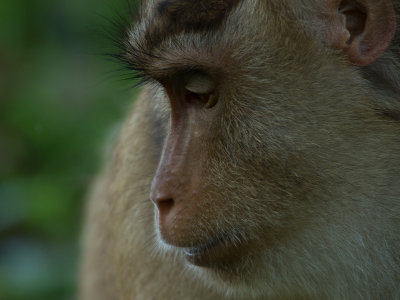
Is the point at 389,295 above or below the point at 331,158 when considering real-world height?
below

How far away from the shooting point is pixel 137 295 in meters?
5.45

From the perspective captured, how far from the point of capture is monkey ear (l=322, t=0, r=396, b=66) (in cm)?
402

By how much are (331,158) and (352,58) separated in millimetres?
537

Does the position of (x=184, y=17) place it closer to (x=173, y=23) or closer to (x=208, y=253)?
(x=173, y=23)

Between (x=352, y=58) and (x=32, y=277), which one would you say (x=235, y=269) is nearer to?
(x=352, y=58)

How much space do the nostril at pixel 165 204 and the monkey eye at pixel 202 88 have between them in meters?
0.56

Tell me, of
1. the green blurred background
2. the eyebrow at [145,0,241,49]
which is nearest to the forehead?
the eyebrow at [145,0,241,49]

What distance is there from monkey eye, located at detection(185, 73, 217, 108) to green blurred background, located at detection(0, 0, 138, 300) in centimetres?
305

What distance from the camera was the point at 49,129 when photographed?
9945mm

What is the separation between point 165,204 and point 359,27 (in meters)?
1.39

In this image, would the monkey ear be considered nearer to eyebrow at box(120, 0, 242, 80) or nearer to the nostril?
eyebrow at box(120, 0, 242, 80)

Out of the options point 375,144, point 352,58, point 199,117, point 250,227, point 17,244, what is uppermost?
point 352,58

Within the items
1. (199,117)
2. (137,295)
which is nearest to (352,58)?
(199,117)

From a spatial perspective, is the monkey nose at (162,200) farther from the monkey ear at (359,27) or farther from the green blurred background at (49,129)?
the green blurred background at (49,129)
